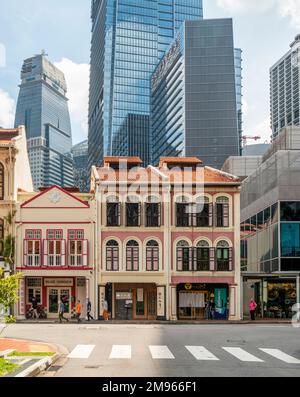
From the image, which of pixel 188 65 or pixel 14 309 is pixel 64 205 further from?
pixel 188 65

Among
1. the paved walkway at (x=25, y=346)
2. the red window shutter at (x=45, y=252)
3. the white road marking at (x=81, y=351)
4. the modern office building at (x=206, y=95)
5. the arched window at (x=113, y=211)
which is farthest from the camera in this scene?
the modern office building at (x=206, y=95)

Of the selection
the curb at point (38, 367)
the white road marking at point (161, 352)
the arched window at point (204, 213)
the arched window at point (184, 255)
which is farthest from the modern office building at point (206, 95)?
the curb at point (38, 367)

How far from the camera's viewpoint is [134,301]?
186 feet

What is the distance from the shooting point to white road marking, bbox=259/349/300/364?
2323 cm

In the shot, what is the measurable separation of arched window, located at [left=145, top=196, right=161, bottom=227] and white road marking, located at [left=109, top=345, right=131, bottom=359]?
1150 inches

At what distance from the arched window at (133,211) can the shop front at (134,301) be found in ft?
15.5

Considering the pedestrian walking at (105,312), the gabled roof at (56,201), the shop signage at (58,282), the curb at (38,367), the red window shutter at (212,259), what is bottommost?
the pedestrian walking at (105,312)

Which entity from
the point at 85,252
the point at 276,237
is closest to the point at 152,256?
the point at 85,252

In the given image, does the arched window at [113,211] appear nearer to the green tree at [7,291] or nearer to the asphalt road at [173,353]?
the asphalt road at [173,353]

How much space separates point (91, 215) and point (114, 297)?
250 inches

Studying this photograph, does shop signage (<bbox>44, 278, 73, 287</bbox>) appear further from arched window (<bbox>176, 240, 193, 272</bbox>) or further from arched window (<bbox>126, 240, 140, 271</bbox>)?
arched window (<bbox>176, 240, 193, 272</bbox>)

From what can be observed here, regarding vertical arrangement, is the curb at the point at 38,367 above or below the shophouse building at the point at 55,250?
below

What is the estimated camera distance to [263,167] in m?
67.9

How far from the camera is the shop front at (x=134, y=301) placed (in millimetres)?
56094
